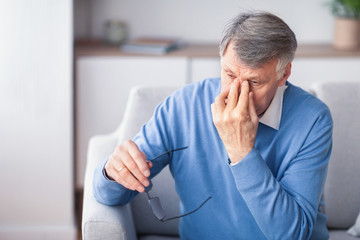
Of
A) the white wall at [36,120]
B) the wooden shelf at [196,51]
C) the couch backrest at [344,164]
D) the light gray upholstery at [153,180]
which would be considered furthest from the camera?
the wooden shelf at [196,51]

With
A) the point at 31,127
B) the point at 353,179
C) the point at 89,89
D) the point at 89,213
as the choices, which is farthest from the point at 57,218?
the point at 353,179

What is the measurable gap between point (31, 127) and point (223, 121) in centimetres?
154

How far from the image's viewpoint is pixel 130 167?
1577 millimetres

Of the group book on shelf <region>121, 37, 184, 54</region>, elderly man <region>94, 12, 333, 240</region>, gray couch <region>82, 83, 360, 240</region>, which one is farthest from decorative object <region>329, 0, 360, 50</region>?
elderly man <region>94, 12, 333, 240</region>

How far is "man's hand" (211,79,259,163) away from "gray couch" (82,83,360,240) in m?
0.53

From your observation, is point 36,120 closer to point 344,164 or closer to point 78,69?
point 78,69

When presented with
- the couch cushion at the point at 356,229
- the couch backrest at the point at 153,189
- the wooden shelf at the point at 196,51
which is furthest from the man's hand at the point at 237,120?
the wooden shelf at the point at 196,51

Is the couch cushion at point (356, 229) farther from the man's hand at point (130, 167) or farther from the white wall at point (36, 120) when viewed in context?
the white wall at point (36, 120)

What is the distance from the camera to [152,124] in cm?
181

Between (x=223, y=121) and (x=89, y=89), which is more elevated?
(x=223, y=121)

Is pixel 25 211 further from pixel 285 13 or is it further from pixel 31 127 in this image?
pixel 285 13

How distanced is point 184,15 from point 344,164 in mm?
1659

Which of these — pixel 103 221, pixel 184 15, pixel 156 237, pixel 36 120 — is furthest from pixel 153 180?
pixel 184 15

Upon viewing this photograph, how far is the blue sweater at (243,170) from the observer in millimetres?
1543
